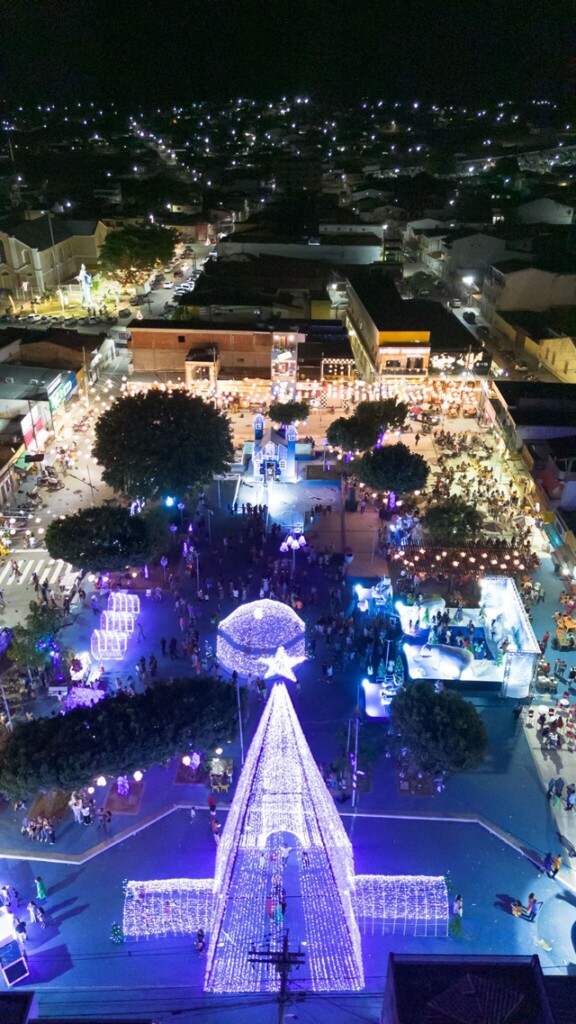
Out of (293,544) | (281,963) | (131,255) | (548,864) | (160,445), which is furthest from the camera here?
(131,255)

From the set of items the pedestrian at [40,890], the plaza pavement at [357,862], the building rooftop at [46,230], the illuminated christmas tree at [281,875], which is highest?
the building rooftop at [46,230]

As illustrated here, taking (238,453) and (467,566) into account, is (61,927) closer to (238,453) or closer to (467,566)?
(467,566)

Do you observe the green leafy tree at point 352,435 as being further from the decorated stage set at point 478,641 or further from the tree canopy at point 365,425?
the decorated stage set at point 478,641

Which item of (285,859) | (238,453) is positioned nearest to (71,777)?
(285,859)

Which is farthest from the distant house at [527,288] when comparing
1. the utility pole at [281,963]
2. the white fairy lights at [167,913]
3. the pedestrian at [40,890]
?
the pedestrian at [40,890]

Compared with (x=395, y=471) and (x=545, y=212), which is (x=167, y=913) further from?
(x=545, y=212)

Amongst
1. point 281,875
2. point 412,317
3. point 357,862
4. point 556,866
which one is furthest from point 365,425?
point 281,875
